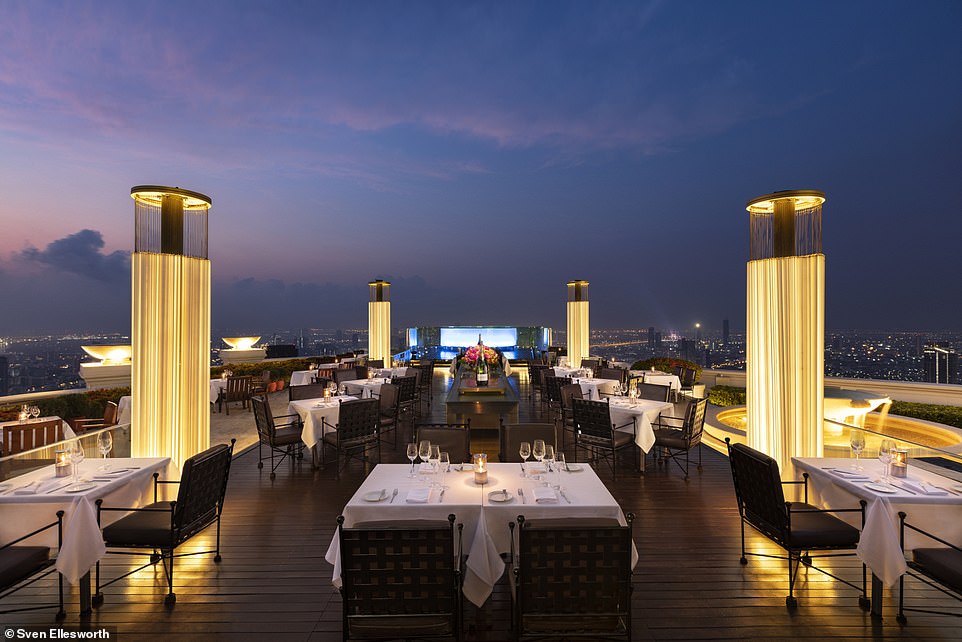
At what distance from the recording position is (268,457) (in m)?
6.32

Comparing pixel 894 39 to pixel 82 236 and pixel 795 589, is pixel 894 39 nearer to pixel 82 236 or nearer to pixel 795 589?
pixel 795 589

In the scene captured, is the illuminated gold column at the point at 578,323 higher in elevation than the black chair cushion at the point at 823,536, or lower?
higher

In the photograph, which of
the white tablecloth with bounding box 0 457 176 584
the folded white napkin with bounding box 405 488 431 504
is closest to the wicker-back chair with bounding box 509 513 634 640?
the folded white napkin with bounding box 405 488 431 504

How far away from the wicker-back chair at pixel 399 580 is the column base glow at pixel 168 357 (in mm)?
3208

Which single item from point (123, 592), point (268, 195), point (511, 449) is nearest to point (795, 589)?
point (511, 449)

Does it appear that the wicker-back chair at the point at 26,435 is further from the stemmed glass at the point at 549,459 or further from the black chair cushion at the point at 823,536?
the black chair cushion at the point at 823,536

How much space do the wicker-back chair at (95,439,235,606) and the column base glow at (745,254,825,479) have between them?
16.8 ft

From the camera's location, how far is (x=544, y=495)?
2.78 metres

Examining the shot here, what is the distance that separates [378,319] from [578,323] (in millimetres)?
6397

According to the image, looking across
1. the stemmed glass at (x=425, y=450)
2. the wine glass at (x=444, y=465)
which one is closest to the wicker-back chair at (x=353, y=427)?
the wine glass at (x=444, y=465)

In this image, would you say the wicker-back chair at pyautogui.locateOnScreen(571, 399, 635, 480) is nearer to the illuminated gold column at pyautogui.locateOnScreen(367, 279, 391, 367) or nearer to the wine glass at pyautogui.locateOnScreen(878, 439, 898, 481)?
the wine glass at pyautogui.locateOnScreen(878, 439, 898, 481)

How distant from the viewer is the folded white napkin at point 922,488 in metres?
2.81

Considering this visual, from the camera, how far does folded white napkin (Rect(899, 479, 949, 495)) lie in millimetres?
2812

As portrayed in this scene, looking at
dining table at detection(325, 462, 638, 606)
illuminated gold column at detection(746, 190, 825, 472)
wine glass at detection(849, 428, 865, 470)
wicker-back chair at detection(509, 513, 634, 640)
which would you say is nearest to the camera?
wicker-back chair at detection(509, 513, 634, 640)
